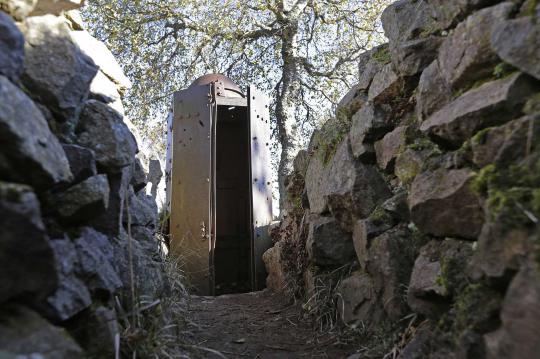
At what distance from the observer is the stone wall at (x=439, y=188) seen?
1703 mm

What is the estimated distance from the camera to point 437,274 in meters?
2.26

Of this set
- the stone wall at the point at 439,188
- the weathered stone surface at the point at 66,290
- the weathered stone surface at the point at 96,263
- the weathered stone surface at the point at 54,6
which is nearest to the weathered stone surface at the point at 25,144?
the weathered stone surface at the point at 66,290

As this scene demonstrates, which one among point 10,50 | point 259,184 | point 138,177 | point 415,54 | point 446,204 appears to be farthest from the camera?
point 259,184

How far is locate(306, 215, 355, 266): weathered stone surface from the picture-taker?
3580 millimetres

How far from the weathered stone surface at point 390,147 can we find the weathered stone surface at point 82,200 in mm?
1736

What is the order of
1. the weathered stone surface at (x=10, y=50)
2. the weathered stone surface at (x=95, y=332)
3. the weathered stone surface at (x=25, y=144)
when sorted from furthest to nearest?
the weathered stone surface at (x=95, y=332)
the weathered stone surface at (x=10, y=50)
the weathered stone surface at (x=25, y=144)

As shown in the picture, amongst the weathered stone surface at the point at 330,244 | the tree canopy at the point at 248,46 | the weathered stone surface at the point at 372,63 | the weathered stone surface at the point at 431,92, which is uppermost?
the tree canopy at the point at 248,46

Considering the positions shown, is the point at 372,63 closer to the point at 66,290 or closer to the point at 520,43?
the point at 520,43

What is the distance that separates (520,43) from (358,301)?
75.0 inches

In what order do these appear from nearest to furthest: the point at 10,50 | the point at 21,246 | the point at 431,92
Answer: the point at 21,246 → the point at 10,50 → the point at 431,92

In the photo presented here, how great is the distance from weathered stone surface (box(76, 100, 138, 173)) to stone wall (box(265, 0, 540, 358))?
4.99ft

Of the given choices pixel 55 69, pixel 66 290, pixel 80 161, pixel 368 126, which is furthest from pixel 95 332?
pixel 368 126

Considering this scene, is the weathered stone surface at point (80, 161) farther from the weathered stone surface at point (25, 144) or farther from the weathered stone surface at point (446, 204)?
the weathered stone surface at point (446, 204)

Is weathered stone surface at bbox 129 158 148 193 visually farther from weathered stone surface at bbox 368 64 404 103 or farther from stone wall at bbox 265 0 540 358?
weathered stone surface at bbox 368 64 404 103
